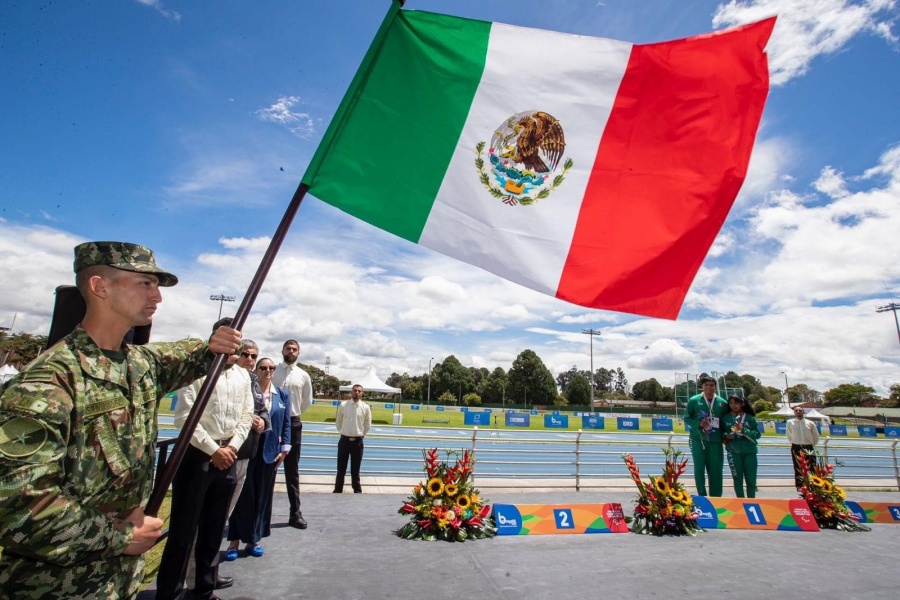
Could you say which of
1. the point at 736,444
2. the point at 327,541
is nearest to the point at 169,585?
the point at 327,541

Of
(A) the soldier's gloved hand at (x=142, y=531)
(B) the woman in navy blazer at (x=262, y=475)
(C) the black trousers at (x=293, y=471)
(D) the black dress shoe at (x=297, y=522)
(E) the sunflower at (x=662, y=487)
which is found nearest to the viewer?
(A) the soldier's gloved hand at (x=142, y=531)

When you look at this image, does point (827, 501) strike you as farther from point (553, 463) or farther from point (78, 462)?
point (78, 462)

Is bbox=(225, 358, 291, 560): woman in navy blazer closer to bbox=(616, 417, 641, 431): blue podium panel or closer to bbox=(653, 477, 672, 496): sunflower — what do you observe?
bbox=(653, 477, 672, 496): sunflower

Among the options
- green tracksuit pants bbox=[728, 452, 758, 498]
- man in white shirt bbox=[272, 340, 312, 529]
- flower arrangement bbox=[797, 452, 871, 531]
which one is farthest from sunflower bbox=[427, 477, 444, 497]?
flower arrangement bbox=[797, 452, 871, 531]

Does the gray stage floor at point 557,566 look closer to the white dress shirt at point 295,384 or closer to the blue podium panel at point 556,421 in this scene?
the white dress shirt at point 295,384

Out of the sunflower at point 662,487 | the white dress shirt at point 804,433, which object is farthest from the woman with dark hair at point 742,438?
the white dress shirt at point 804,433

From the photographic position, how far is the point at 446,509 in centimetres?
485

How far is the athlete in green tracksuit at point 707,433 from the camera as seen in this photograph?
6738mm

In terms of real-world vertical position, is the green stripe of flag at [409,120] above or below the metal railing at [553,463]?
above

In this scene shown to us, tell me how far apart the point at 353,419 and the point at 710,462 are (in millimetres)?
5239

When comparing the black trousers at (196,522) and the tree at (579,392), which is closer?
the black trousers at (196,522)

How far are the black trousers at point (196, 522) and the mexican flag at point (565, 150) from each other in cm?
207

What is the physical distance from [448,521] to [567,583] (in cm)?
140

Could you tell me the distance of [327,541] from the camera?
14.7 feet
